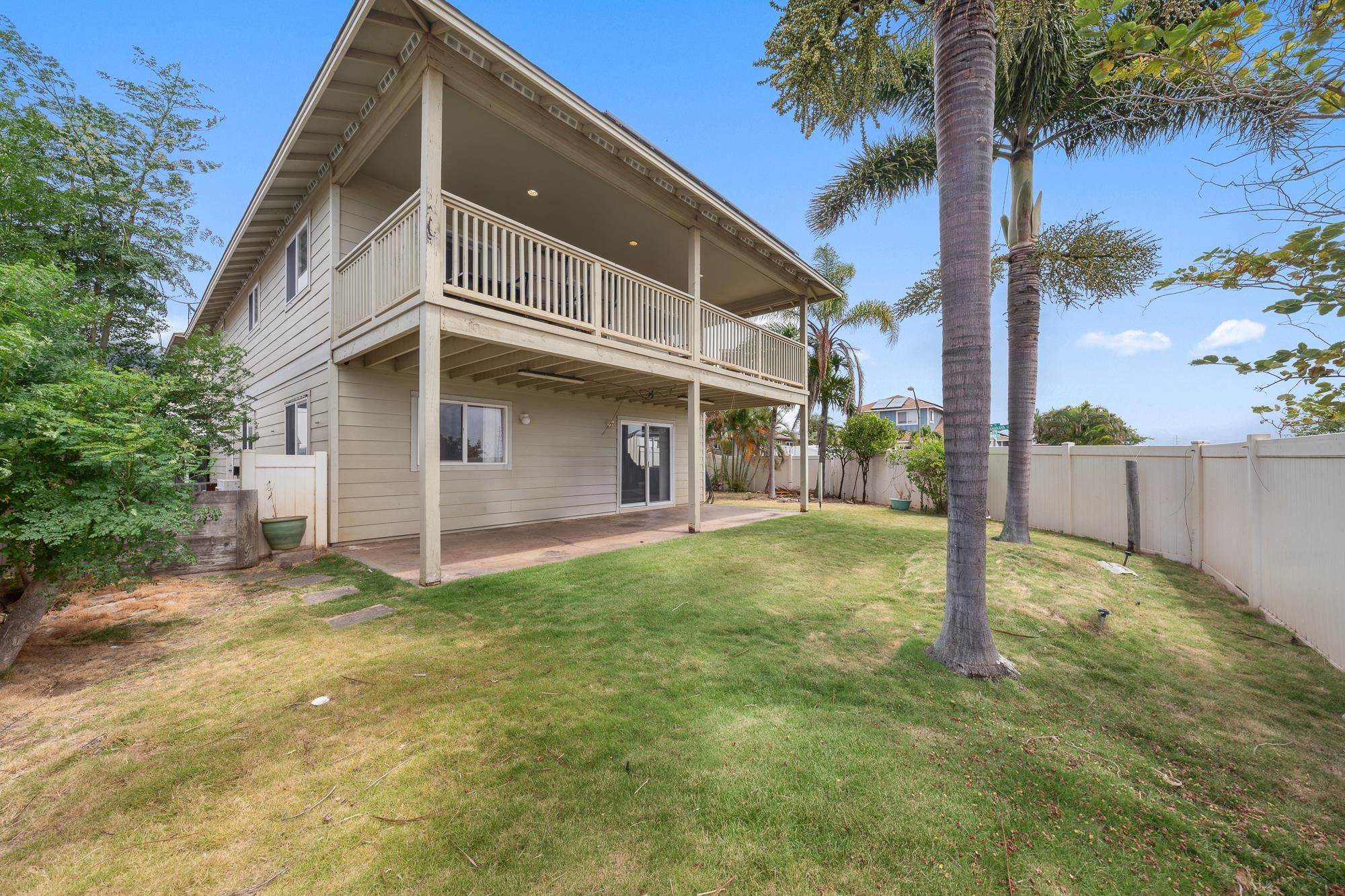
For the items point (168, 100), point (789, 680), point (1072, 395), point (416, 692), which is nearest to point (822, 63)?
point (789, 680)

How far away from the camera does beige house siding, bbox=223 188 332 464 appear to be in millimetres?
7320

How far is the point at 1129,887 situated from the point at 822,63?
512 cm

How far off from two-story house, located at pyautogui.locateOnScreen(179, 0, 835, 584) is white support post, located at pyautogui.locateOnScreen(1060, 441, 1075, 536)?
475cm

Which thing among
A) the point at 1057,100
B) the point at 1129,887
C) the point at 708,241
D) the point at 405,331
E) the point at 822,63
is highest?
the point at 1057,100

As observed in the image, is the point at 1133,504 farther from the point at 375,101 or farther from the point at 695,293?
the point at 375,101

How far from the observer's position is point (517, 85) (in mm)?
5469

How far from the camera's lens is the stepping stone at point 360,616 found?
3.94 meters

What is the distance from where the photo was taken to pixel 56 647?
3490 mm

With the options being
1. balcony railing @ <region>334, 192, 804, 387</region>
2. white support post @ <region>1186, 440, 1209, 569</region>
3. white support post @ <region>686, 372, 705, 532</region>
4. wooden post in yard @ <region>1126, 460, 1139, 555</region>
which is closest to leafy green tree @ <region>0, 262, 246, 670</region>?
balcony railing @ <region>334, 192, 804, 387</region>

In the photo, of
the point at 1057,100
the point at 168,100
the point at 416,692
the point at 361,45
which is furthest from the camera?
the point at 168,100

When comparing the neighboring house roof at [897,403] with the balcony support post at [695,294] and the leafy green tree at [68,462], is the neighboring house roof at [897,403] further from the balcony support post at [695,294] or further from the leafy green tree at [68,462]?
the leafy green tree at [68,462]

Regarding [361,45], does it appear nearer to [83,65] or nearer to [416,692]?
[416,692]

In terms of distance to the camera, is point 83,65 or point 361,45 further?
point 83,65

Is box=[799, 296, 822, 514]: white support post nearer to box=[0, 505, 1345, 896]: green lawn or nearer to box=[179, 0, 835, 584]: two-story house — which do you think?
box=[179, 0, 835, 584]: two-story house
